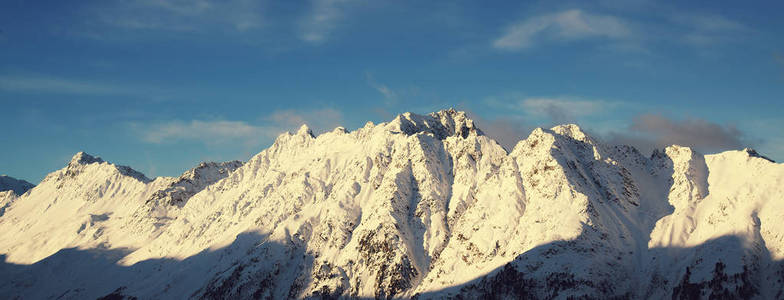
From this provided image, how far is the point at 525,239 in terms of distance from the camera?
190375 mm

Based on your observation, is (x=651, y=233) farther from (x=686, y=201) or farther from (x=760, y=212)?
(x=760, y=212)

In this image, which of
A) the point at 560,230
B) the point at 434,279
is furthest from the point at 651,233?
the point at 434,279

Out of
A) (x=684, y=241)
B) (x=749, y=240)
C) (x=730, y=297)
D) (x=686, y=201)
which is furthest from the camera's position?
(x=686, y=201)

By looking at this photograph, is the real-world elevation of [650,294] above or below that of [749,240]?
below

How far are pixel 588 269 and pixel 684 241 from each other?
29881 mm

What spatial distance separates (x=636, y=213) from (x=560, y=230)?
29651 millimetres

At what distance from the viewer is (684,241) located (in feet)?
587

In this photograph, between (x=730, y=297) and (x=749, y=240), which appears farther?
(x=749, y=240)

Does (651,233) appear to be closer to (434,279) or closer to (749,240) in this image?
(749,240)

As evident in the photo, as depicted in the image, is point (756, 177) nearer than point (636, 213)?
Yes

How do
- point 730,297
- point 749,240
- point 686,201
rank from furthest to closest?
point 686,201
point 749,240
point 730,297

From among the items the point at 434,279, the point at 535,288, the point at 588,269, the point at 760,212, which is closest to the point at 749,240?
the point at 760,212

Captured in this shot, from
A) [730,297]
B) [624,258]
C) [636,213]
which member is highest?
[636,213]

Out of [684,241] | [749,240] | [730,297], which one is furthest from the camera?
[684,241]
